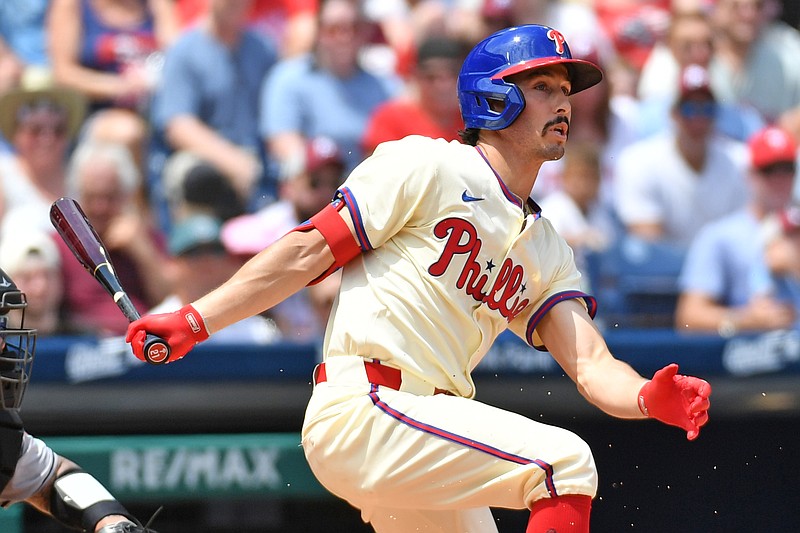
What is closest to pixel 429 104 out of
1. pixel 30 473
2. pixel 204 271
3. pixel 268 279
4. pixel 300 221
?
pixel 300 221

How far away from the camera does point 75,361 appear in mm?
5078

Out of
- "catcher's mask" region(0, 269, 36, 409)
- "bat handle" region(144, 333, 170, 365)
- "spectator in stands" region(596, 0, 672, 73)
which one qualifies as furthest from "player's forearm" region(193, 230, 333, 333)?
"spectator in stands" region(596, 0, 672, 73)

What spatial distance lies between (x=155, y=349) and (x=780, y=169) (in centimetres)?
455

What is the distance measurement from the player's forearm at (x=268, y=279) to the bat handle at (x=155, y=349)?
12cm

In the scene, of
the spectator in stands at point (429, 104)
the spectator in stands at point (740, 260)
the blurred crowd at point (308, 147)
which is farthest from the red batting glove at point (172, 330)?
the spectator in stands at point (429, 104)

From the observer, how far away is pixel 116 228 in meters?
5.98

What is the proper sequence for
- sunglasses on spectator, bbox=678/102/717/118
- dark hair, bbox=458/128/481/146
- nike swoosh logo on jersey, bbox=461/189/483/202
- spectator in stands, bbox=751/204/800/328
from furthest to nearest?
sunglasses on spectator, bbox=678/102/717/118
spectator in stands, bbox=751/204/800/328
dark hair, bbox=458/128/481/146
nike swoosh logo on jersey, bbox=461/189/483/202

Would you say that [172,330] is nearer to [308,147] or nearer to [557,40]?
[557,40]

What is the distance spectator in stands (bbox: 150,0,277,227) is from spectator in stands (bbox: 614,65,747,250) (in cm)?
197

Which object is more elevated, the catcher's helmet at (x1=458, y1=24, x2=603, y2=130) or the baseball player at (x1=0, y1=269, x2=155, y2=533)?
the catcher's helmet at (x1=458, y1=24, x2=603, y2=130)

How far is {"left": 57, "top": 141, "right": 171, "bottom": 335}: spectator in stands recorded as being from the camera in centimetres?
577

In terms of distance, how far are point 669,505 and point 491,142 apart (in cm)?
267

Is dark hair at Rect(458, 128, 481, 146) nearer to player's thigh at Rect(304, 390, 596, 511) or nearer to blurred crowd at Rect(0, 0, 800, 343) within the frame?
player's thigh at Rect(304, 390, 596, 511)

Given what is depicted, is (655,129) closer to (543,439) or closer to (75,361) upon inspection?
(75,361)
